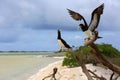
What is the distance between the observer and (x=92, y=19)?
2.49 metres

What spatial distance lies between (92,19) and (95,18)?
0.03 meters

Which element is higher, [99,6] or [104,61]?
[99,6]

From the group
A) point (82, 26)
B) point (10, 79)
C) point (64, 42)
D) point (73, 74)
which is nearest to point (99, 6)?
point (82, 26)

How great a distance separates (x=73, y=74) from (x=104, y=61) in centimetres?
2185

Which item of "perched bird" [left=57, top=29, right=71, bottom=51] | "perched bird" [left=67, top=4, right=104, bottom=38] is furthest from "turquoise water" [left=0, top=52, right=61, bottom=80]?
"perched bird" [left=67, top=4, right=104, bottom=38]

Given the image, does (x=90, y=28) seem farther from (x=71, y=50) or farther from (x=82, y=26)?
(x=71, y=50)

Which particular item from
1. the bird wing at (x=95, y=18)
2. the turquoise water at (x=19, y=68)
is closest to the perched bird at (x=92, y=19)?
the bird wing at (x=95, y=18)

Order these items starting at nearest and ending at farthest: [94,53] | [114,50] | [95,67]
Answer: [94,53] < [95,67] < [114,50]

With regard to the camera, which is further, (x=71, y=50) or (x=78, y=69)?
(x=78, y=69)

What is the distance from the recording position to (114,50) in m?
30.9

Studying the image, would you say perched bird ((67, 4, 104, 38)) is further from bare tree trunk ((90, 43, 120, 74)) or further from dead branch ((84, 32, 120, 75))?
bare tree trunk ((90, 43, 120, 74))

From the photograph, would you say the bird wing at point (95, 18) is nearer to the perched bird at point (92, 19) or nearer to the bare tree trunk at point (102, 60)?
the perched bird at point (92, 19)

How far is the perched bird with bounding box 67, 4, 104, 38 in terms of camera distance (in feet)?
8.10

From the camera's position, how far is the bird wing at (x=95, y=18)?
96.9 inches
